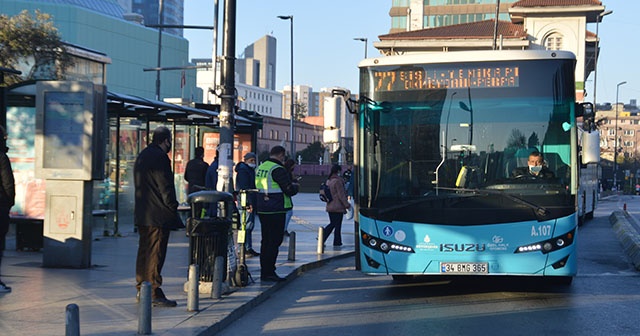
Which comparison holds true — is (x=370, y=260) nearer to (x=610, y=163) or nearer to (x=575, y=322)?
(x=575, y=322)

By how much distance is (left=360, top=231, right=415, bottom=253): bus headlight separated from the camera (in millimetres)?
11445

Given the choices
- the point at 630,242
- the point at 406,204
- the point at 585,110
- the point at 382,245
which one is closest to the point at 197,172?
the point at 382,245

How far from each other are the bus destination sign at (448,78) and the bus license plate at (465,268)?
224 centimetres

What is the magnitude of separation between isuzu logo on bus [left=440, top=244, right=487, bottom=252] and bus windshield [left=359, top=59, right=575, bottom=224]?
11.4 inches

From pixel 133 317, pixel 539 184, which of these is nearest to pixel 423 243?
pixel 539 184

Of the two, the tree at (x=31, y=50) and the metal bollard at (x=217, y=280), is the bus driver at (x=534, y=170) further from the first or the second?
the tree at (x=31, y=50)

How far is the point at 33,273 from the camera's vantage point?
12.4 metres

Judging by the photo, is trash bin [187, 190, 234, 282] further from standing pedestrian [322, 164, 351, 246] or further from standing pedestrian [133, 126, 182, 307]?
standing pedestrian [322, 164, 351, 246]

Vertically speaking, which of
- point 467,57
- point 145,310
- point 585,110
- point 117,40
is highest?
point 117,40

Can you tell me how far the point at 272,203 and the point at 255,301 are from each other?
1807mm

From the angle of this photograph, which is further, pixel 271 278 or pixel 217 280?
pixel 271 278

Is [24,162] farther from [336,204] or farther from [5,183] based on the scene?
[336,204]


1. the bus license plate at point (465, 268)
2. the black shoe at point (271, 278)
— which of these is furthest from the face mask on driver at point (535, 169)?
the black shoe at point (271, 278)

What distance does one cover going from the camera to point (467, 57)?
1166 cm
